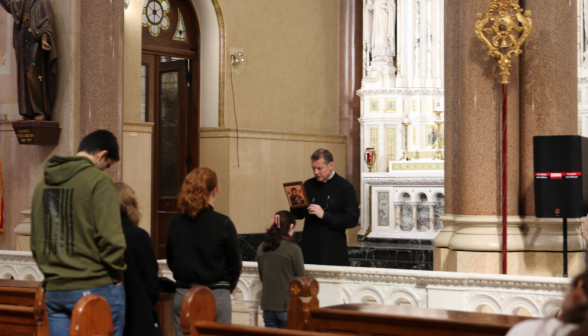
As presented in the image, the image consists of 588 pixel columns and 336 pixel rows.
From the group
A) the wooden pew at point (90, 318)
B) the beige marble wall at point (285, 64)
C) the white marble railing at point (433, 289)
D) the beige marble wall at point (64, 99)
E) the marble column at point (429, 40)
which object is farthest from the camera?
the marble column at point (429, 40)

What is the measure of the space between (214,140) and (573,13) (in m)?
5.88

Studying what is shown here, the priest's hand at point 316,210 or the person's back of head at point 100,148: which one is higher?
the person's back of head at point 100,148

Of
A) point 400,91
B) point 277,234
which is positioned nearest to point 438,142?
point 400,91

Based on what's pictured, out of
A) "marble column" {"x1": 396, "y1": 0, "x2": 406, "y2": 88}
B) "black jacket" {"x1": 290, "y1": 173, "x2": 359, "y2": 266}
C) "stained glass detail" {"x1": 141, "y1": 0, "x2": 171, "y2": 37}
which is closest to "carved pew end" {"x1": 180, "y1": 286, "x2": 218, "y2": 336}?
"black jacket" {"x1": 290, "y1": 173, "x2": 359, "y2": 266}

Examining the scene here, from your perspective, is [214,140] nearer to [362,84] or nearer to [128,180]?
[128,180]

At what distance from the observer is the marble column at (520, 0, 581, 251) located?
19.5ft

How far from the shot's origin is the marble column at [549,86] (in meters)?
5.95

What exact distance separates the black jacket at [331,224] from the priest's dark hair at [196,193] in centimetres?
167

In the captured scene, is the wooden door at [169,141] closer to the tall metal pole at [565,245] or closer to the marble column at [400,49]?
the marble column at [400,49]

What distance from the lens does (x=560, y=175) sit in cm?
549

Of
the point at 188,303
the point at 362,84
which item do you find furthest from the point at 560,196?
the point at 362,84

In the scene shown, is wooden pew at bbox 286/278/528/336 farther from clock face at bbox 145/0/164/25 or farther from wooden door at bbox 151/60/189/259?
clock face at bbox 145/0/164/25

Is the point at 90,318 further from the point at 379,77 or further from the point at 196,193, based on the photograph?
the point at 379,77

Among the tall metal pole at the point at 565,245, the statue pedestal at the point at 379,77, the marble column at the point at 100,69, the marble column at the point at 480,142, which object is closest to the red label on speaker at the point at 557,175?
the tall metal pole at the point at 565,245
